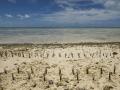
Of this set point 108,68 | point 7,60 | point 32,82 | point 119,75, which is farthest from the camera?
point 7,60

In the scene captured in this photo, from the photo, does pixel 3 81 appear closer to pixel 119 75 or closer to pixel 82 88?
pixel 82 88

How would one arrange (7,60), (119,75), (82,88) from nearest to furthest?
1. (82,88)
2. (119,75)
3. (7,60)

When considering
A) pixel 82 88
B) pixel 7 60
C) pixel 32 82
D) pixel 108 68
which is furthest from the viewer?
pixel 7 60

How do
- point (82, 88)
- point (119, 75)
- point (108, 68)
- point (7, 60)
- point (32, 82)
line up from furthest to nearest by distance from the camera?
1. point (7, 60)
2. point (108, 68)
3. point (119, 75)
4. point (32, 82)
5. point (82, 88)

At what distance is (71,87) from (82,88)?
0.51 m

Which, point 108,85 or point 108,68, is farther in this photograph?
point 108,68

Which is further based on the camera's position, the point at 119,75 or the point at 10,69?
the point at 10,69

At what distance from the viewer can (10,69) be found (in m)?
10.9

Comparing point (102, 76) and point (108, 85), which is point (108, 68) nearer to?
point (102, 76)

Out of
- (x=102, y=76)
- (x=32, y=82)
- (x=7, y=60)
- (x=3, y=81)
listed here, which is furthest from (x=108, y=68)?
(x=7, y=60)

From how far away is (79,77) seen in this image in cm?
902

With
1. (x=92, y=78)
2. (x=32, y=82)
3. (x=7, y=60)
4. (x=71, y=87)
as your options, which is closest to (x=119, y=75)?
(x=92, y=78)

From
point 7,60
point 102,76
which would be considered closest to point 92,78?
point 102,76

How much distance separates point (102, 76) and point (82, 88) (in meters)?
1.87
